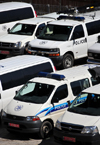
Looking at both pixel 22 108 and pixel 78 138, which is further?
pixel 22 108

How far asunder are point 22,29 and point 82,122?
10.3 metres

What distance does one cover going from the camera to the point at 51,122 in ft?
41.1

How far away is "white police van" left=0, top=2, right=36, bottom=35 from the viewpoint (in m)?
22.2

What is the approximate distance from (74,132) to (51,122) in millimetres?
1633

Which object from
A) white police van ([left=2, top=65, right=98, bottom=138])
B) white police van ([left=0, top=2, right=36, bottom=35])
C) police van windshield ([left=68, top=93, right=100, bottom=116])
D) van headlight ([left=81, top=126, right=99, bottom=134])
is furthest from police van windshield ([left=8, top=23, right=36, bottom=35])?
van headlight ([left=81, top=126, right=99, bottom=134])

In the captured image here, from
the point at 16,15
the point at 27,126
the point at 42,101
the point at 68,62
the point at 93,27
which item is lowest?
the point at 27,126

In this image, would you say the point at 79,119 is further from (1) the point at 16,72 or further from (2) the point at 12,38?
(2) the point at 12,38

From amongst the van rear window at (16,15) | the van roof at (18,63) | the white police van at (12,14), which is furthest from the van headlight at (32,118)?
the van rear window at (16,15)

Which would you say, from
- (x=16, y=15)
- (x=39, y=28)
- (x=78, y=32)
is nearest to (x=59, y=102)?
(x=78, y=32)

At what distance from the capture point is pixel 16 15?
896 inches

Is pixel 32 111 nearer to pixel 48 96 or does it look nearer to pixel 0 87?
pixel 48 96

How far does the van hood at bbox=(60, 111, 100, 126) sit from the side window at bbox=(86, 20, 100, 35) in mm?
8382

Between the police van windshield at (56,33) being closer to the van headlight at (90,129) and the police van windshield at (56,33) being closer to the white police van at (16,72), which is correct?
the white police van at (16,72)

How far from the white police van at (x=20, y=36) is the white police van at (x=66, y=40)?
3.13ft
